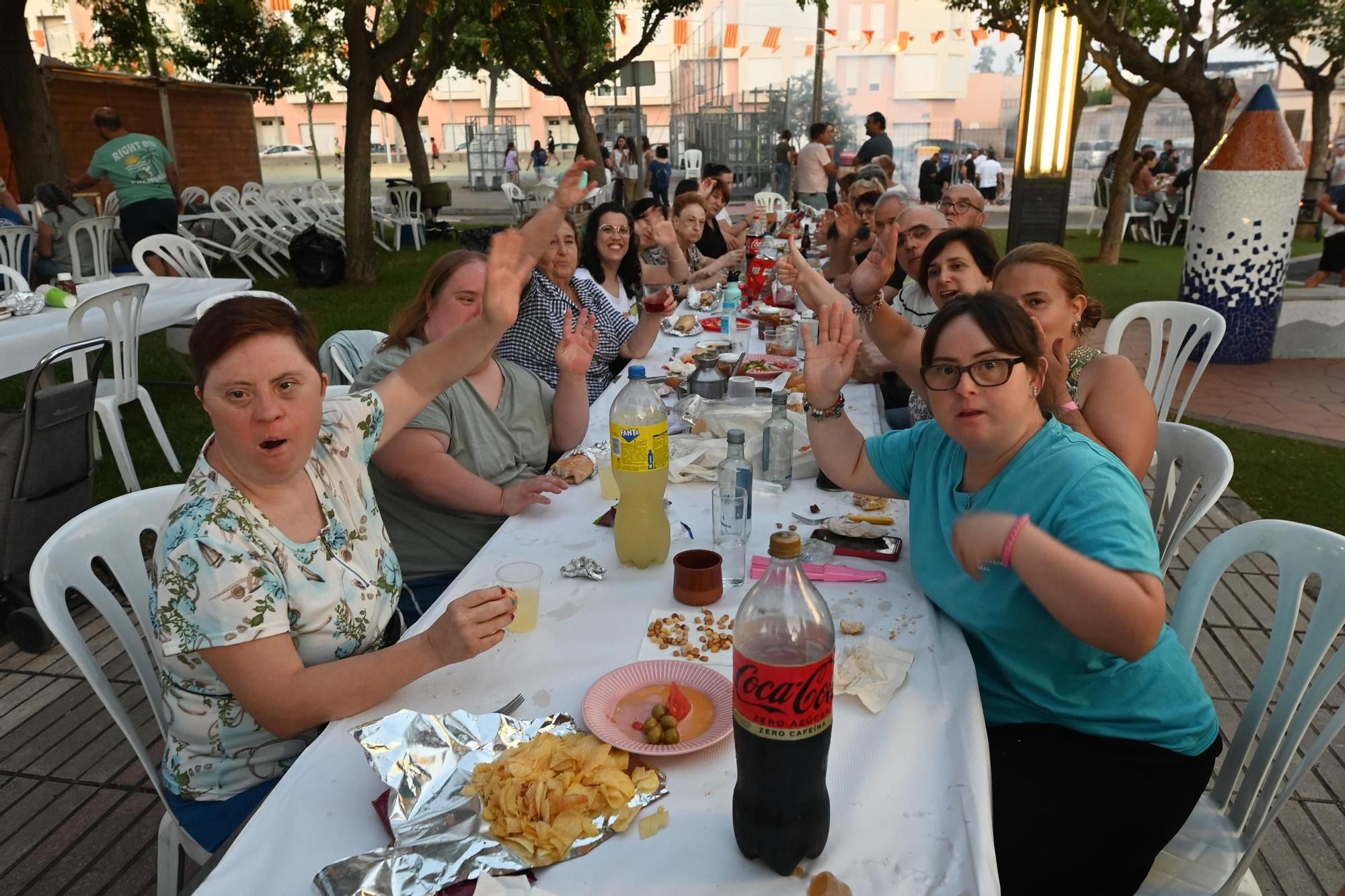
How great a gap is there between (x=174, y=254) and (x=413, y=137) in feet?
36.6

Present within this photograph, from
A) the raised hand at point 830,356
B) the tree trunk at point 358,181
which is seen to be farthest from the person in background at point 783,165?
the raised hand at point 830,356

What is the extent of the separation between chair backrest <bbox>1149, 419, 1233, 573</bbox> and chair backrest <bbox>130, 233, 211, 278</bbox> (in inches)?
286

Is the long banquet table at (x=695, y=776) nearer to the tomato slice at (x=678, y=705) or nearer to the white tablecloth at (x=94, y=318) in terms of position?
the tomato slice at (x=678, y=705)

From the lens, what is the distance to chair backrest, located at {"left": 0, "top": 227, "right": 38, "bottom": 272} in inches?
302

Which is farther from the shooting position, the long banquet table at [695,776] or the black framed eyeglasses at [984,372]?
the black framed eyeglasses at [984,372]

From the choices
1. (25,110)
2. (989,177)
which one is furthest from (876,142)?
(25,110)

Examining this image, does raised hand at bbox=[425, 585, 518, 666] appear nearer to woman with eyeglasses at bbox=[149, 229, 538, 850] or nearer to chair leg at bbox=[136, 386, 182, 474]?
woman with eyeglasses at bbox=[149, 229, 538, 850]

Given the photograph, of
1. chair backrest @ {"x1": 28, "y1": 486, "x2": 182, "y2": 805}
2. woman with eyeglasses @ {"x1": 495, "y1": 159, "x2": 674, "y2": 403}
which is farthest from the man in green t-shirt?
chair backrest @ {"x1": 28, "y1": 486, "x2": 182, "y2": 805}

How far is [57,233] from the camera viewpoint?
28.9 ft

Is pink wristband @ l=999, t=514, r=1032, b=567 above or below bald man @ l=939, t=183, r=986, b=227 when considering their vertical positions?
below

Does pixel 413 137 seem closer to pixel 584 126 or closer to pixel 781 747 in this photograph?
pixel 584 126

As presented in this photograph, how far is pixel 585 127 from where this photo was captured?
54.3ft

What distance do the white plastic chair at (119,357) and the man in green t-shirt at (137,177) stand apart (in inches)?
189

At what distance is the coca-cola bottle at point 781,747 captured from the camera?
1131mm
